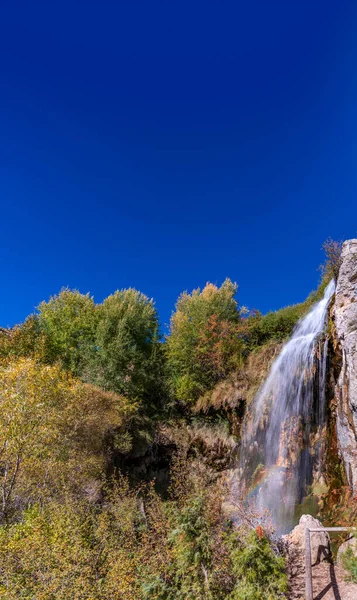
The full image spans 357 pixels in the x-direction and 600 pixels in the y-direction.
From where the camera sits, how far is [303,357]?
13516 millimetres

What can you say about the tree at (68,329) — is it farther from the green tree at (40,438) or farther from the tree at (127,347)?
the green tree at (40,438)

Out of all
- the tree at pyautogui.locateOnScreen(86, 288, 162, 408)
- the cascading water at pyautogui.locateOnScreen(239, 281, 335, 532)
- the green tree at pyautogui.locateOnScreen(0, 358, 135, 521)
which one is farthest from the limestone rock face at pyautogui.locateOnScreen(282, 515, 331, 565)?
the tree at pyautogui.locateOnScreen(86, 288, 162, 408)

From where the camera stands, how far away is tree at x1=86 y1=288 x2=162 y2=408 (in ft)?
60.5

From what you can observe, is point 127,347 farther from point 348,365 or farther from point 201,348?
point 348,365

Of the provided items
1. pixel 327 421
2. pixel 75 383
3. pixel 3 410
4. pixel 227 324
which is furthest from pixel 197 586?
pixel 227 324

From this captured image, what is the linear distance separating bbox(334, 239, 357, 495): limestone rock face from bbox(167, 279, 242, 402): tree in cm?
807

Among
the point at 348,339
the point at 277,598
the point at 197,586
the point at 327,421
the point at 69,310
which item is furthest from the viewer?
the point at 69,310

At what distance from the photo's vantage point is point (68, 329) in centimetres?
2220

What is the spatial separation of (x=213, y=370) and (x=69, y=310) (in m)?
A: 11.7

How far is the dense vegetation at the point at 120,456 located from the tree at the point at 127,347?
0.28 feet

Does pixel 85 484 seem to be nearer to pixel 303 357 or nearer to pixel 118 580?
pixel 118 580

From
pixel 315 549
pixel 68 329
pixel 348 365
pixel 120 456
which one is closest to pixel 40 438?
pixel 315 549

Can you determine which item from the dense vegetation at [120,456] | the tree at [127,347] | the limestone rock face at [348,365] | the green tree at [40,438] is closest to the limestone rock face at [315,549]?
the dense vegetation at [120,456]

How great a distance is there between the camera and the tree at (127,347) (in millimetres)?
18453
